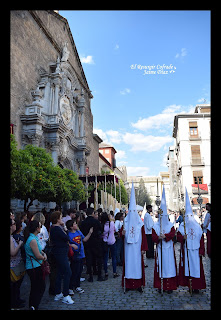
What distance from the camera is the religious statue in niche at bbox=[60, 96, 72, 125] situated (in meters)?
18.2

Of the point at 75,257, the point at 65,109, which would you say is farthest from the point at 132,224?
the point at 65,109

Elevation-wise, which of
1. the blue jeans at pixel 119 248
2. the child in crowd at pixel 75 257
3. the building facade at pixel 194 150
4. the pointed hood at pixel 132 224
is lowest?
the blue jeans at pixel 119 248

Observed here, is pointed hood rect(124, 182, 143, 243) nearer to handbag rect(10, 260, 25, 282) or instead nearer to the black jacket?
the black jacket

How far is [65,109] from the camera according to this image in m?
18.7

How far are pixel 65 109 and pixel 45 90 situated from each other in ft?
7.69

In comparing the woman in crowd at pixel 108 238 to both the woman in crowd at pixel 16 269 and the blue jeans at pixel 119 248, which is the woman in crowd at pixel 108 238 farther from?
the woman in crowd at pixel 16 269

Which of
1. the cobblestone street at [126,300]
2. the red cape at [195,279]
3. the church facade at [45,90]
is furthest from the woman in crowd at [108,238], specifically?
the church facade at [45,90]

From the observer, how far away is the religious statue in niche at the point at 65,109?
18.2 meters

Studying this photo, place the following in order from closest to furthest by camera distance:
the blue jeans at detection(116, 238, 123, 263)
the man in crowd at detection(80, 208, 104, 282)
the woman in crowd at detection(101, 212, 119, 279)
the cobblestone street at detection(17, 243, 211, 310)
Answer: the cobblestone street at detection(17, 243, 211, 310)
the man in crowd at detection(80, 208, 104, 282)
the woman in crowd at detection(101, 212, 119, 279)
the blue jeans at detection(116, 238, 123, 263)

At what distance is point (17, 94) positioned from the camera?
47.3ft

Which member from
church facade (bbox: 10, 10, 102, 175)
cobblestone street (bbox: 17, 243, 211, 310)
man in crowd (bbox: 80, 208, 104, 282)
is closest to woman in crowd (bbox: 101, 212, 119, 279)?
man in crowd (bbox: 80, 208, 104, 282)
